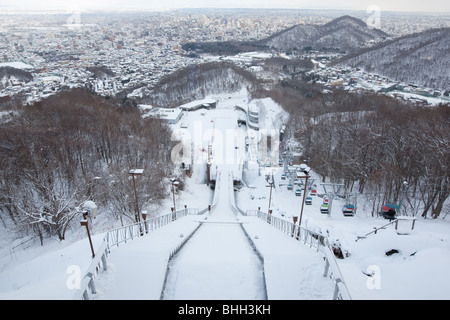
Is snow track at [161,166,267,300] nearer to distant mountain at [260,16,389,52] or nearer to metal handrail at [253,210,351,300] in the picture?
metal handrail at [253,210,351,300]

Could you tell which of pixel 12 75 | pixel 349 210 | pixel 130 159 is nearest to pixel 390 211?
pixel 349 210

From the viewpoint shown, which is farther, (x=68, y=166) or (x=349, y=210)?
(x=68, y=166)

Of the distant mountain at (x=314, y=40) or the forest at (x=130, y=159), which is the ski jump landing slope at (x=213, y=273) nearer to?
the forest at (x=130, y=159)

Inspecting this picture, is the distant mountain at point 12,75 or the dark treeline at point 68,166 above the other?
the distant mountain at point 12,75

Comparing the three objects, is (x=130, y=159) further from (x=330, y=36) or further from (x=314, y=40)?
(x=330, y=36)

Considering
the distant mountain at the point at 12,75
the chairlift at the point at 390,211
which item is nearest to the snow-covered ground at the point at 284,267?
the chairlift at the point at 390,211
